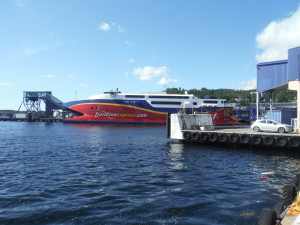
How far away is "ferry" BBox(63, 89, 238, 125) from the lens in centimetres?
7644

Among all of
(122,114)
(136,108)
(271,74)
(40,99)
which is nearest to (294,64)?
(271,74)

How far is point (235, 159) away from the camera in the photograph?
70.0 feet

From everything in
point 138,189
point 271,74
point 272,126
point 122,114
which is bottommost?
point 138,189

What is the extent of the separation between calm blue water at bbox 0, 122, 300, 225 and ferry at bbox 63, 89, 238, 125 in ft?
182

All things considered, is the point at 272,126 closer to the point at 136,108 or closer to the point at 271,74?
the point at 271,74

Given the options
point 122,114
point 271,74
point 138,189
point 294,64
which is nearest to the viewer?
point 138,189

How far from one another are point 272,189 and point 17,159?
19.0 meters

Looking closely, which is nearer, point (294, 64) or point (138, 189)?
point (138, 189)

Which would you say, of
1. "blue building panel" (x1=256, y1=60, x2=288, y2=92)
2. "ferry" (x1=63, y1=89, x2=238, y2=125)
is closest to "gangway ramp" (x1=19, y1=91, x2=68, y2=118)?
"ferry" (x1=63, y1=89, x2=238, y2=125)

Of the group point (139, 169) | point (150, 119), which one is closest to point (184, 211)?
point (139, 169)

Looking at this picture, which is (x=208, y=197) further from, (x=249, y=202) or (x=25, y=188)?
(x=25, y=188)

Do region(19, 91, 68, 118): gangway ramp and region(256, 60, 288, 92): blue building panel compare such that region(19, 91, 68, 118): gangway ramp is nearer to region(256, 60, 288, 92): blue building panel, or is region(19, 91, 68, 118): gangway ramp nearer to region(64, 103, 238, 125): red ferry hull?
region(64, 103, 238, 125): red ferry hull

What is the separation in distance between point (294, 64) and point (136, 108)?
172ft

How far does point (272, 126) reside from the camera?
27.7m
